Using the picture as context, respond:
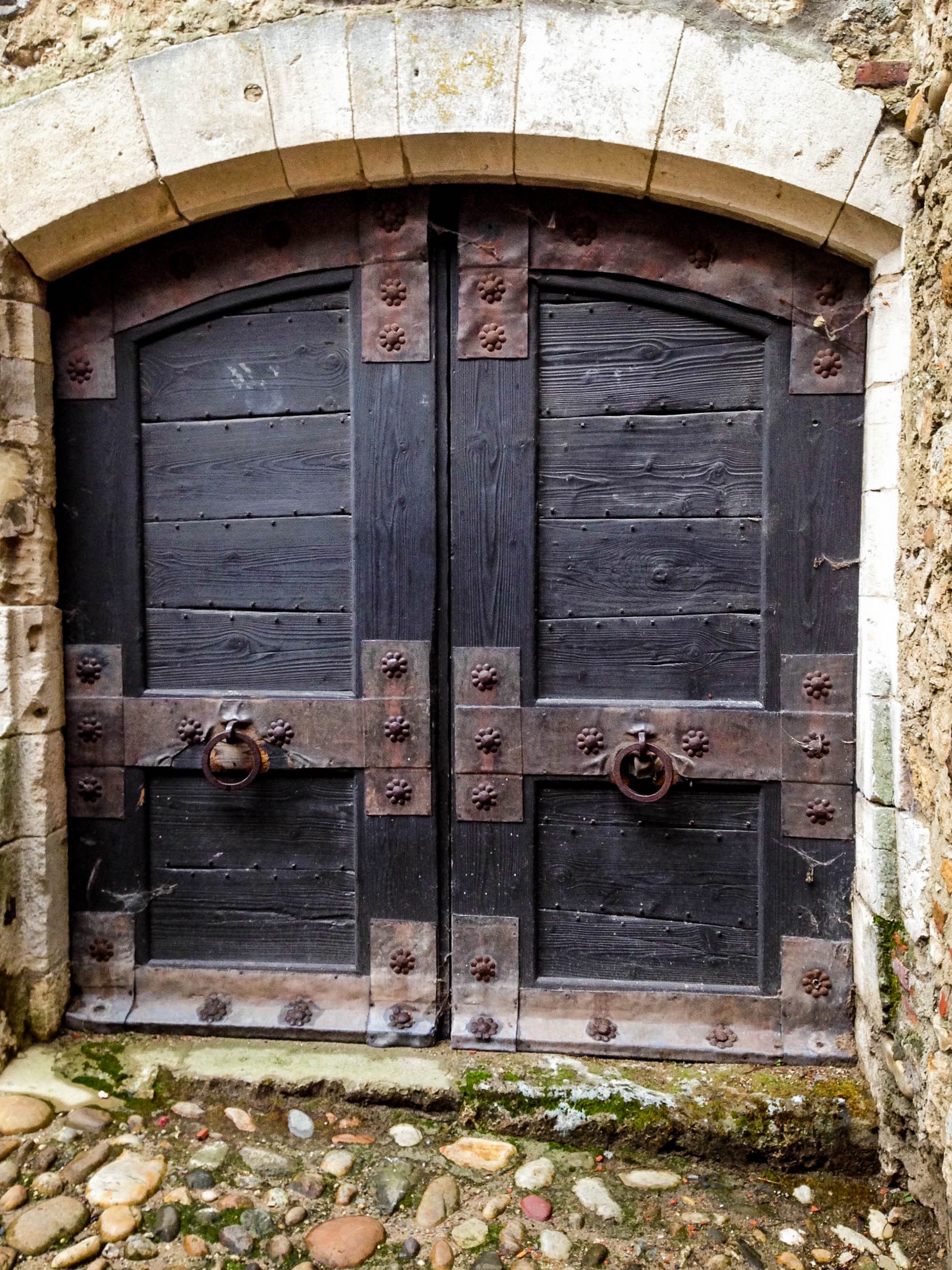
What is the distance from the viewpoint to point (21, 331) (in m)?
2.18

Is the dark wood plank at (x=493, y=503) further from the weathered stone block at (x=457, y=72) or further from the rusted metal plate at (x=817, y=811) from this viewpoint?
the rusted metal plate at (x=817, y=811)

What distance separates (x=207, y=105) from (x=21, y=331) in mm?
721

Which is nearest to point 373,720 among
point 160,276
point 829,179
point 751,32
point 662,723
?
point 662,723

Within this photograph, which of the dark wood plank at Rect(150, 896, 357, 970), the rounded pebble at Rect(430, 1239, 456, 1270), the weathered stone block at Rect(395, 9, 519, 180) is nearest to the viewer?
the rounded pebble at Rect(430, 1239, 456, 1270)

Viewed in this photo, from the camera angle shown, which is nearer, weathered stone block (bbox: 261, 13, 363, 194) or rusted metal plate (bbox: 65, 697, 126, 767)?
weathered stone block (bbox: 261, 13, 363, 194)

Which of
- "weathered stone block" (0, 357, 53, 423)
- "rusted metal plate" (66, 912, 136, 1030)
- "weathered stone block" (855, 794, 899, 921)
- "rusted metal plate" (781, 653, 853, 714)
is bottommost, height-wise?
"rusted metal plate" (66, 912, 136, 1030)

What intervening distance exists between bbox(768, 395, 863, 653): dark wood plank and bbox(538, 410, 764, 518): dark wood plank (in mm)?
72

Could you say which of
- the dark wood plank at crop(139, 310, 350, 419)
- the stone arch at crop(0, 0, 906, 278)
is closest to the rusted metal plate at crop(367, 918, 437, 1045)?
the dark wood plank at crop(139, 310, 350, 419)

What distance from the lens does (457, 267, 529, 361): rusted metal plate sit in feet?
7.11

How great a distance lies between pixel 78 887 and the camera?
2371 millimetres

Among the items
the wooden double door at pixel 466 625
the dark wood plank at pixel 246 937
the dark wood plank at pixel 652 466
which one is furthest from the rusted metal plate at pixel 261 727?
the dark wood plank at pixel 652 466

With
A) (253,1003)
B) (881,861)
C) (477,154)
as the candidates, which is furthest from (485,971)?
(477,154)

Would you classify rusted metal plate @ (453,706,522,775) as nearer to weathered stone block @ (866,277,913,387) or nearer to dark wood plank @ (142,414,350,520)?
dark wood plank @ (142,414,350,520)

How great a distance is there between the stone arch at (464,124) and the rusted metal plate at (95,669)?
1.02m
